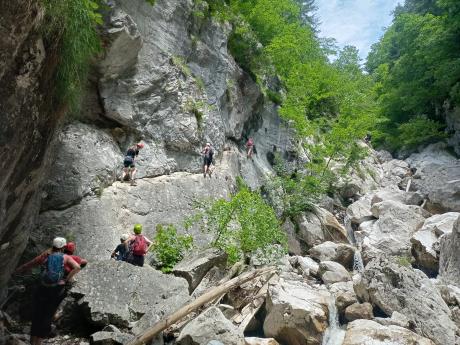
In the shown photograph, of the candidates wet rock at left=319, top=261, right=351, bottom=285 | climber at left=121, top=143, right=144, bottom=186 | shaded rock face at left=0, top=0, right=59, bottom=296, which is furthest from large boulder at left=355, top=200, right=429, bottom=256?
shaded rock face at left=0, top=0, right=59, bottom=296

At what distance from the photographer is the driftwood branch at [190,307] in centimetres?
731

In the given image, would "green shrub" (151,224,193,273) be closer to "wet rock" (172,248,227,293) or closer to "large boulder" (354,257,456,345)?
"wet rock" (172,248,227,293)

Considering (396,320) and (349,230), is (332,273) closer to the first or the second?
(396,320)

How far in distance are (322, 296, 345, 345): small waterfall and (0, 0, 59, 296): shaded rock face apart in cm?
930

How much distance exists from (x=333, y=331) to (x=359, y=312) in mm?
1456

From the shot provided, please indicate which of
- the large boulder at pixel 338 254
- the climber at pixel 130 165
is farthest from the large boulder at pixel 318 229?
the climber at pixel 130 165

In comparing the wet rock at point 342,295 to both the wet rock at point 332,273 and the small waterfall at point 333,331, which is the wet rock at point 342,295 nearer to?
the small waterfall at point 333,331

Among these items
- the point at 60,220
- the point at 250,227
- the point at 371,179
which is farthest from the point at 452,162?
the point at 60,220

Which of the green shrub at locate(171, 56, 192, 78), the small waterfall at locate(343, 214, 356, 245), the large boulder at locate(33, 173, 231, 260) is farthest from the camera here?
the small waterfall at locate(343, 214, 356, 245)

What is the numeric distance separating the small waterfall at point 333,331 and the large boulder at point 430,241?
798 centimetres

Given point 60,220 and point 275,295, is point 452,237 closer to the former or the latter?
point 275,295

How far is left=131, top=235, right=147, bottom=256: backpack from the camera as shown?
991cm

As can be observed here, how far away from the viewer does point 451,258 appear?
1583 centimetres

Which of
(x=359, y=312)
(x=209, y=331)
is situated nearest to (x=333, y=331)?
(x=359, y=312)
